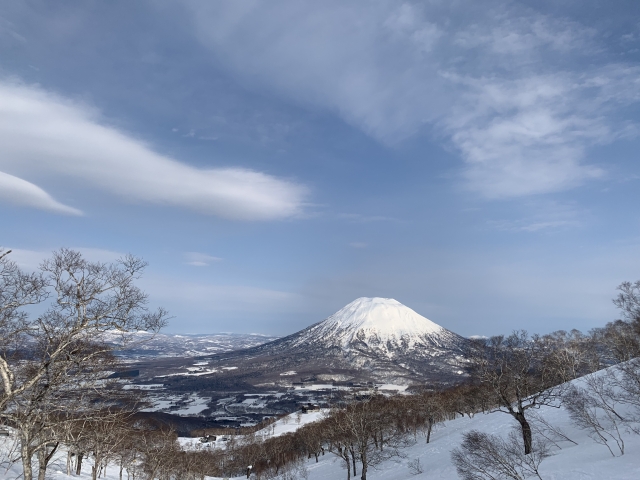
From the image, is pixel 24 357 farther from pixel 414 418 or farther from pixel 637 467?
pixel 414 418

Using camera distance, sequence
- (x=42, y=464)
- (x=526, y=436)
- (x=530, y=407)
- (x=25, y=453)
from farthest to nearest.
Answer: (x=530, y=407)
(x=526, y=436)
(x=42, y=464)
(x=25, y=453)

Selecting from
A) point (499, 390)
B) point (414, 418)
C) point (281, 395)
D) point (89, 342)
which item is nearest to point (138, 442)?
point (89, 342)

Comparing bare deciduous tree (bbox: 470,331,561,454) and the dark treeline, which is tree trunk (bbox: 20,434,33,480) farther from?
bare deciduous tree (bbox: 470,331,561,454)

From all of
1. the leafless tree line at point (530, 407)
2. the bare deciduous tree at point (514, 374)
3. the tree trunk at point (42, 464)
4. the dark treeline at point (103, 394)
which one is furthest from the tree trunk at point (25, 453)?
the bare deciduous tree at point (514, 374)

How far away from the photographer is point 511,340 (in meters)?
31.4

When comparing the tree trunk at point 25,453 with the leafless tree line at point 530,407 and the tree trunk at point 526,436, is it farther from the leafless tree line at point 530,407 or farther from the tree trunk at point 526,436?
the tree trunk at point 526,436

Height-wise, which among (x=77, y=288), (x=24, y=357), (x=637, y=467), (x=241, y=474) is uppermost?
(x=77, y=288)

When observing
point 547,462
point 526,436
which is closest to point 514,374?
point 526,436

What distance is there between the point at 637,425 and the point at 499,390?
7.62 metres

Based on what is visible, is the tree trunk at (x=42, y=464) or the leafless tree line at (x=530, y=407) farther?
the leafless tree line at (x=530, y=407)

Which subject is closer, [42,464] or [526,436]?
[42,464]

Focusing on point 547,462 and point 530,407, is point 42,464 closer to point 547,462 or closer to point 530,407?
point 547,462

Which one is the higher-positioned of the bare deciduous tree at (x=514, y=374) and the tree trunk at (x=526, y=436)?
the bare deciduous tree at (x=514, y=374)

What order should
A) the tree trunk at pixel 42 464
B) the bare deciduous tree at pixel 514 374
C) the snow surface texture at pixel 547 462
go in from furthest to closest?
the bare deciduous tree at pixel 514 374, the tree trunk at pixel 42 464, the snow surface texture at pixel 547 462
